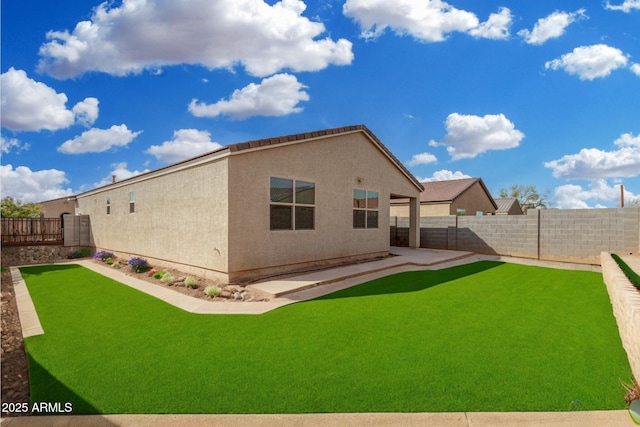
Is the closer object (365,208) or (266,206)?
(266,206)

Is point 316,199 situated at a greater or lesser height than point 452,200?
lesser

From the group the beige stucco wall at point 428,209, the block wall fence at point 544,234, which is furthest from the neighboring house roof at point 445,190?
the block wall fence at point 544,234

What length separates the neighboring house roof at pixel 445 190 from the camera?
23.2 meters

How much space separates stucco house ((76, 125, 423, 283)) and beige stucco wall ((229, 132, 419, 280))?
29 mm

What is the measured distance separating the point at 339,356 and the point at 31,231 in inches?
791

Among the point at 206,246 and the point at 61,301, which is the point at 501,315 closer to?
the point at 206,246

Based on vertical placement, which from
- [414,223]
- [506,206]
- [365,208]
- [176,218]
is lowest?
[414,223]

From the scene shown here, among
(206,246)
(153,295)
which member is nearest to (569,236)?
(206,246)

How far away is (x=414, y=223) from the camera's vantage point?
52.3 feet

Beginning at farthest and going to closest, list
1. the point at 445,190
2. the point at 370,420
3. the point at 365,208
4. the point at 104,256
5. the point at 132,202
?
the point at 445,190
the point at 104,256
the point at 132,202
the point at 365,208
the point at 370,420

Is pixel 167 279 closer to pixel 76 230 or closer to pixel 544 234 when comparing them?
pixel 76 230

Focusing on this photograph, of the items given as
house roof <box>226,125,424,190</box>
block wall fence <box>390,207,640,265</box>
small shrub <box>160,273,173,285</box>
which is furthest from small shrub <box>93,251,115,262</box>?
block wall fence <box>390,207,640,265</box>

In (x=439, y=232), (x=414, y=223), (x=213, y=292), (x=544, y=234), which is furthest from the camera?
(x=439, y=232)

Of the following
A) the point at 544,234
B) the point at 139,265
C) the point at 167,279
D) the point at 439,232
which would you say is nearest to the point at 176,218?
the point at 167,279
